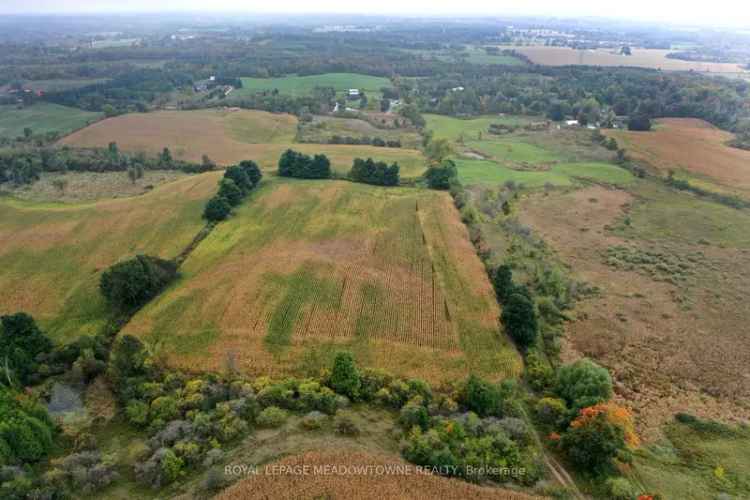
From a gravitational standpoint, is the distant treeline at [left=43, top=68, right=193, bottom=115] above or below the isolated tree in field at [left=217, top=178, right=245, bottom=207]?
above

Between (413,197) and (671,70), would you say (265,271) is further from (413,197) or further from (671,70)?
(671,70)

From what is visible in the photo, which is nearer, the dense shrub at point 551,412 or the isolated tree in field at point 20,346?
the dense shrub at point 551,412

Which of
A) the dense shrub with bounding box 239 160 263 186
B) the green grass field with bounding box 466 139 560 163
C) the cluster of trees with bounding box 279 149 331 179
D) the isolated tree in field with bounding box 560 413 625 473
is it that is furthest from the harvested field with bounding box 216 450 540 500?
the green grass field with bounding box 466 139 560 163

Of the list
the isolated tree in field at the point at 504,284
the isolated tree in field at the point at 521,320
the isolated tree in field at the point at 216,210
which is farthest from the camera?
the isolated tree in field at the point at 216,210

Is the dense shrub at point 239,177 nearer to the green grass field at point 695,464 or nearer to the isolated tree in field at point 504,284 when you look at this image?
the isolated tree in field at point 504,284

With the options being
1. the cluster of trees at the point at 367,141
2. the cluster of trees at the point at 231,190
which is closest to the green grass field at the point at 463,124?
the cluster of trees at the point at 367,141

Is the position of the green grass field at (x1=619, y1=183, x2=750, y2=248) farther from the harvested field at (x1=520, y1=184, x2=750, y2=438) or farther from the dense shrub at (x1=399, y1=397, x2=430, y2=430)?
the dense shrub at (x1=399, y1=397, x2=430, y2=430)
